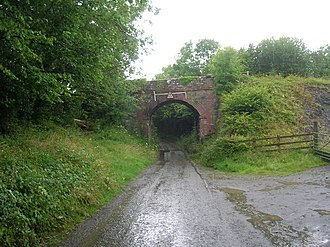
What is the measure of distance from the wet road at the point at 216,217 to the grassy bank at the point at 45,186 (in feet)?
1.56

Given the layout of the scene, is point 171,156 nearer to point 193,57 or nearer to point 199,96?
point 199,96

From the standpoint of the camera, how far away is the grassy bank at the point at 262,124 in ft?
47.1

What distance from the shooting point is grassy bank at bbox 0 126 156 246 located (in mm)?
5250

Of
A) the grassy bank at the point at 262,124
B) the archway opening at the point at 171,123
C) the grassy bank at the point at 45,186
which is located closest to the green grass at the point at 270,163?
the grassy bank at the point at 262,124

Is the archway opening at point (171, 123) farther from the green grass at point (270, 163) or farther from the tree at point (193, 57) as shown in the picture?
the green grass at point (270, 163)

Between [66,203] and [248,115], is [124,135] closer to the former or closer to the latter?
[248,115]

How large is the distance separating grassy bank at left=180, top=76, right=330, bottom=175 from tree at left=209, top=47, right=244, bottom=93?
2.71 ft

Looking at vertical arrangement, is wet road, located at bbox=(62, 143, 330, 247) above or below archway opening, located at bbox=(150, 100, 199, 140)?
below

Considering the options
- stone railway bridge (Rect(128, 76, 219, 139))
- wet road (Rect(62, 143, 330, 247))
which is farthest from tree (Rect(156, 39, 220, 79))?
wet road (Rect(62, 143, 330, 247))

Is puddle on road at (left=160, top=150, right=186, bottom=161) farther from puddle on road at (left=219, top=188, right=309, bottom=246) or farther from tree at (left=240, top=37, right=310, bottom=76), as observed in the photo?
puddle on road at (left=219, top=188, right=309, bottom=246)

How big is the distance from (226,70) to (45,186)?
19.4m

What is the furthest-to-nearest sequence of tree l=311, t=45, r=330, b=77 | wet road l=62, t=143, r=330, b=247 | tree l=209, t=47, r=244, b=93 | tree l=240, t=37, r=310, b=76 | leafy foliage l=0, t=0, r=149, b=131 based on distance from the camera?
1. tree l=311, t=45, r=330, b=77
2. tree l=240, t=37, r=310, b=76
3. tree l=209, t=47, r=244, b=93
4. leafy foliage l=0, t=0, r=149, b=131
5. wet road l=62, t=143, r=330, b=247

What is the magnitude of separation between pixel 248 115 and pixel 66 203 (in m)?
14.1

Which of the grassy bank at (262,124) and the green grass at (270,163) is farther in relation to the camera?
the grassy bank at (262,124)
